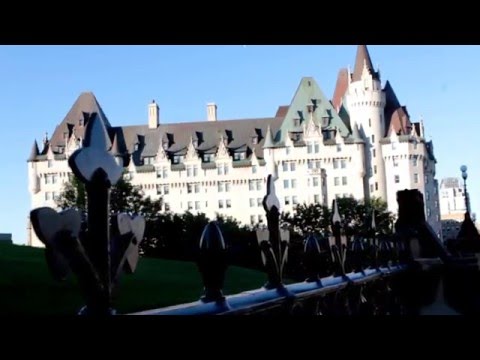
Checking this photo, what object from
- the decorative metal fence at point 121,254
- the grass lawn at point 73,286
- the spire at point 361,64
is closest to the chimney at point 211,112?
the spire at point 361,64

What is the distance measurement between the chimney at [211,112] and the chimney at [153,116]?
635cm

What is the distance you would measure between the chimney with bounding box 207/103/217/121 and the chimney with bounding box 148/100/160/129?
635 cm

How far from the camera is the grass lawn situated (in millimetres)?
18658

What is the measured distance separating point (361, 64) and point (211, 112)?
20212mm

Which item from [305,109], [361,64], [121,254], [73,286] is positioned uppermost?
[361,64]

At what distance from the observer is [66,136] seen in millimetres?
72250

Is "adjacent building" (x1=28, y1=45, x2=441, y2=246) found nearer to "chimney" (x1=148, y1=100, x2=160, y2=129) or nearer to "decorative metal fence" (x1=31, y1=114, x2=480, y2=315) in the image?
"chimney" (x1=148, y1=100, x2=160, y2=129)

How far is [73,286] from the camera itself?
22500 mm

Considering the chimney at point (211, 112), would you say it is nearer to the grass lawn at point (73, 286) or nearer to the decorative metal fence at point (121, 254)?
the grass lawn at point (73, 286)

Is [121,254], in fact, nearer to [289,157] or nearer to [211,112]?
[289,157]

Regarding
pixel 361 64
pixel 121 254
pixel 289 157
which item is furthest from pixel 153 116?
pixel 121 254

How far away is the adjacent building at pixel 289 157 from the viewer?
7406 centimetres

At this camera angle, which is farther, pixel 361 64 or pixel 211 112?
pixel 211 112

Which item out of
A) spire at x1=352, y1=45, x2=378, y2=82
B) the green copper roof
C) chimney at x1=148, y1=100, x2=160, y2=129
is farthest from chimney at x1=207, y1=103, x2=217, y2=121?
spire at x1=352, y1=45, x2=378, y2=82
